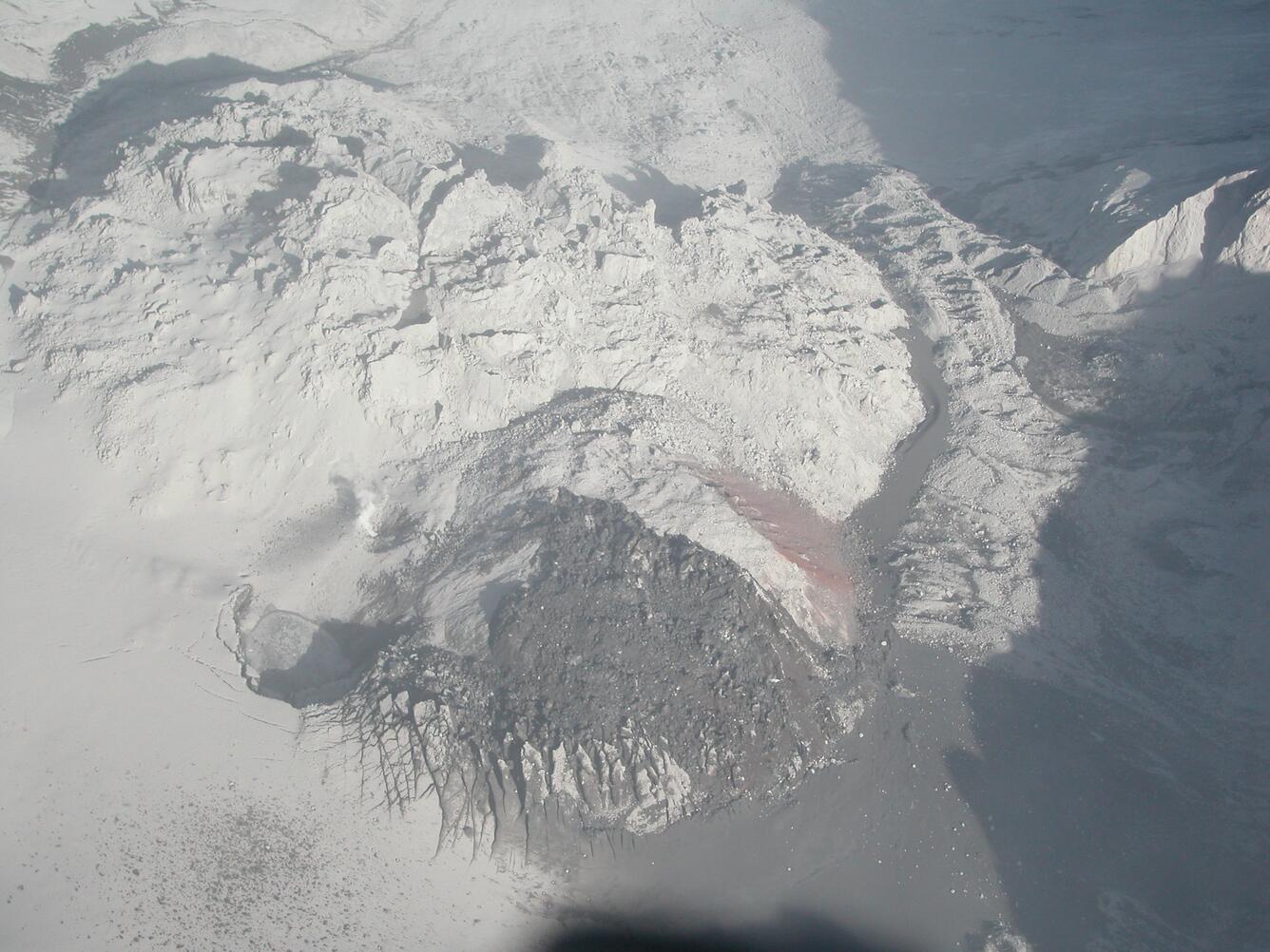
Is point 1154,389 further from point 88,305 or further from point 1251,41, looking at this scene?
point 88,305

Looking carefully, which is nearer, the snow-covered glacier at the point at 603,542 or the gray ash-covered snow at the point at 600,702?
the snow-covered glacier at the point at 603,542

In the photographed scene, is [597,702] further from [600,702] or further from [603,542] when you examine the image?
[603,542]

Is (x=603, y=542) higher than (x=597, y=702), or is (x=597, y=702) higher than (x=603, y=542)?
(x=603, y=542)

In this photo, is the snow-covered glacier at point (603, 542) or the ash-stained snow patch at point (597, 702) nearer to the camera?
the snow-covered glacier at point (603, 542)

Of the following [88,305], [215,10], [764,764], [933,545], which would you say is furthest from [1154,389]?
[215,10]

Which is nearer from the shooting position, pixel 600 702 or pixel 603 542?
pixel 600 702

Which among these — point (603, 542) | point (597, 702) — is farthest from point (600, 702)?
point (603, 542)

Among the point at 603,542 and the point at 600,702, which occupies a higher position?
the point at 603,542
